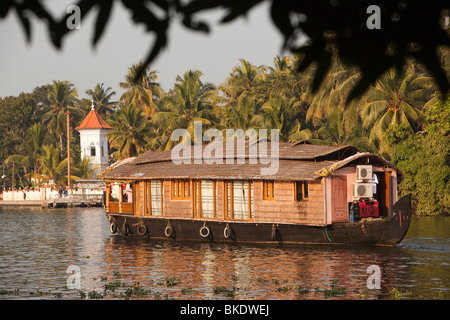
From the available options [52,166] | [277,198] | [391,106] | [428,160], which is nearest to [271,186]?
[277,198]

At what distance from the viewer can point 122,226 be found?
2548 cm

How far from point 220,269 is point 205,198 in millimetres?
5317

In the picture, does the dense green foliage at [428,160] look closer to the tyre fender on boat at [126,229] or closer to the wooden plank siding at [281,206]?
the wooden plank siding at [281,206]

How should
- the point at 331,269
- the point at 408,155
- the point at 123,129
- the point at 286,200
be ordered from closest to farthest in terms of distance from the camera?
the point at 331,269 < the point at 286,200 < the point at 408,155 < the point at 123,129

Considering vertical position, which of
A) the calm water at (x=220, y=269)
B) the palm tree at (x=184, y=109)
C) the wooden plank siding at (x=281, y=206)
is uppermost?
the palm tree at (x=184, y=109)

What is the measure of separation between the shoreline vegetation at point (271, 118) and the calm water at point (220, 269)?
4.01 meters

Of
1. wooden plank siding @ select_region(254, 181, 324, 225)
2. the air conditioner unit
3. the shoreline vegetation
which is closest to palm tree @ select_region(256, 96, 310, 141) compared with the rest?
the shoreline vegetation

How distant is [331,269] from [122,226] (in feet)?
36.0

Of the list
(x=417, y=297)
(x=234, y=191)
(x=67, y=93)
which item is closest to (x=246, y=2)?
(x=417, y=297)

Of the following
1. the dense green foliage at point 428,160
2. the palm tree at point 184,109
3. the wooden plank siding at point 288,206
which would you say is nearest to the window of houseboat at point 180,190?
the wooden plank siding at point 288,206

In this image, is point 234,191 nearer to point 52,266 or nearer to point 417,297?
point 52,266

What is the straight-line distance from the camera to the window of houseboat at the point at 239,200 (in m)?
20.9

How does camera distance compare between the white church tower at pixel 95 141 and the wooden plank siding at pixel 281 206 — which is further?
the white church tower at pixel 95 141

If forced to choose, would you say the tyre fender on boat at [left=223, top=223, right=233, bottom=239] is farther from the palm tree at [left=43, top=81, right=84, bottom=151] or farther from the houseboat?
the palm tree at [left=43, top=81, right=84, bottom=151]
